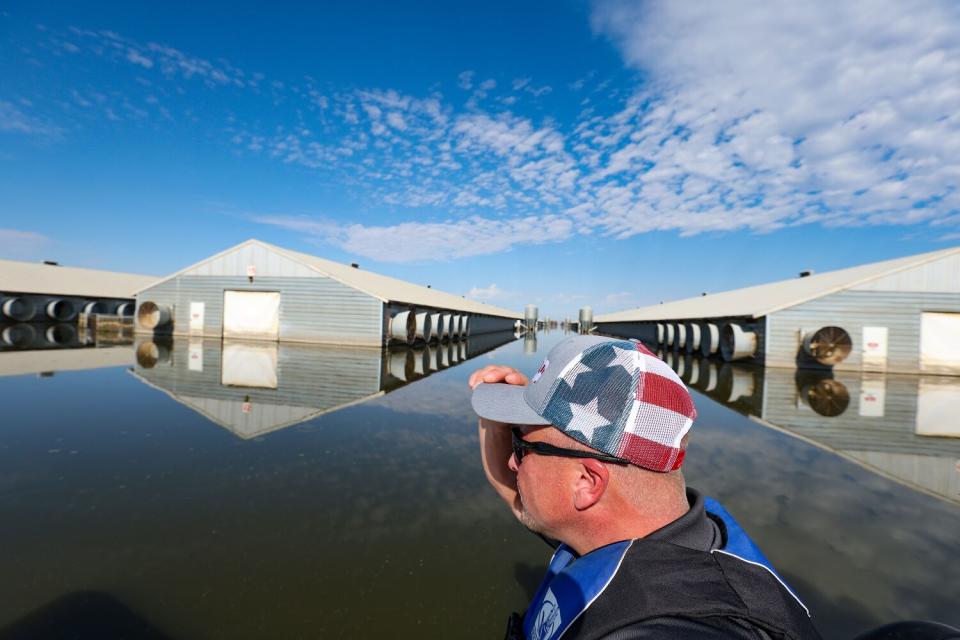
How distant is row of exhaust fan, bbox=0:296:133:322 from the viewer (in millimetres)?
31703

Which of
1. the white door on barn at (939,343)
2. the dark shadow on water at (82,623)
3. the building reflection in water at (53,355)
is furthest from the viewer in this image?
the white door on barn at (939,343)

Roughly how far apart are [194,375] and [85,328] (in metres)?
26.4

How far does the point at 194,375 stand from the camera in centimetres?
1227

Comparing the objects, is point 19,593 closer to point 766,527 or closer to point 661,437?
point 661,437

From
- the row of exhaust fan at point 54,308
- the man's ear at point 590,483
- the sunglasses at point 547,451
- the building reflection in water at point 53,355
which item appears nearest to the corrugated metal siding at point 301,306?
the building reflection in water at point 53,355

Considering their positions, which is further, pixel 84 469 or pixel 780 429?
pixel 780 429

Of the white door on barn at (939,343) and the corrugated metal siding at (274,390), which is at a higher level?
the white door on barn at (939,343)

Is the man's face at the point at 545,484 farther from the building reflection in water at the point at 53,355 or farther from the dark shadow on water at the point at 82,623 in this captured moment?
the building reflection in water at the point at 53,355

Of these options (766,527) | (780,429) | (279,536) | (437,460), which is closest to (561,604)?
(279,536)

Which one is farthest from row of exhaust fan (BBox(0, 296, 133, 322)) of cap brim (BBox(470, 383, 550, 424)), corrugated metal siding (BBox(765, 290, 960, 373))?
corrugated metal siding (BBox(765, 290, 960, 373))

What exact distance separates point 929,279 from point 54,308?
55794 mm

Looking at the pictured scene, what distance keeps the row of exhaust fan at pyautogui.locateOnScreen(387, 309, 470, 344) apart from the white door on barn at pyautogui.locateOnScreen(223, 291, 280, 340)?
22.7 ft

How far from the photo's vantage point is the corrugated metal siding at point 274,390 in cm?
806

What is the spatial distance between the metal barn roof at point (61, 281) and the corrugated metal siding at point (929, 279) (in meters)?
50.7
